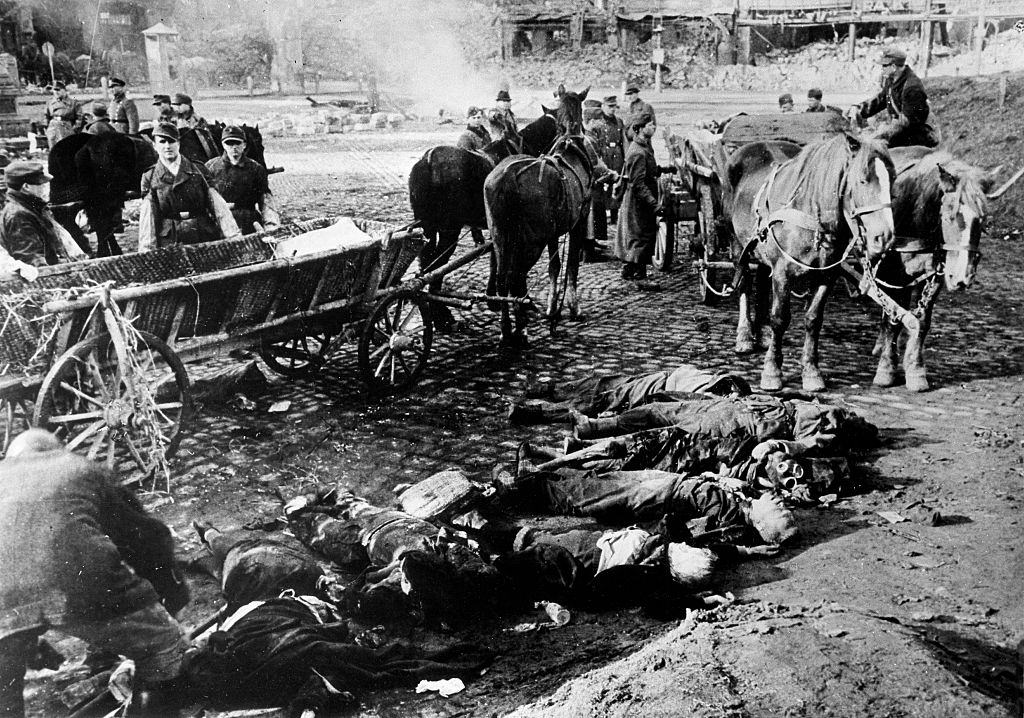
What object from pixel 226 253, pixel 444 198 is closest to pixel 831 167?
pixel 444 198

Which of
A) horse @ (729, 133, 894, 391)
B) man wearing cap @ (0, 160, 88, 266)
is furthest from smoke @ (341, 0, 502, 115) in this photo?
man wearing cap @ (0, 160, 88, 266)

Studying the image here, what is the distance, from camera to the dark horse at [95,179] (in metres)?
11.2

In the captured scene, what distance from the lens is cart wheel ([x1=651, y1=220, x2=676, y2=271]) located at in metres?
11.8

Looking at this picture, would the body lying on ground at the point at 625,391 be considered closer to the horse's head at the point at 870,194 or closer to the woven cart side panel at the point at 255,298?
the horse's head at the point at 870,194

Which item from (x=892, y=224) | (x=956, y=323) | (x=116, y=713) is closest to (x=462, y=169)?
(x=892, y=224)

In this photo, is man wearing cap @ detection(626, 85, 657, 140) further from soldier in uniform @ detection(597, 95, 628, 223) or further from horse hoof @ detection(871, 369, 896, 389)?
horse hoof @ detection(871, 369, 896, 389)

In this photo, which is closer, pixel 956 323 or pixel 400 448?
pixel 400 448

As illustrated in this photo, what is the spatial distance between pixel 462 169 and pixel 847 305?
4.84m

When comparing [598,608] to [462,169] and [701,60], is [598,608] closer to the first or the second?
[462,169]

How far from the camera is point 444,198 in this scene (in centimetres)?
884

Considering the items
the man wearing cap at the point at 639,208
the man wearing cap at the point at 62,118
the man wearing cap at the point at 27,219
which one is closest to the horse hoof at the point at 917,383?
the man wearing cap at the point at 639,208

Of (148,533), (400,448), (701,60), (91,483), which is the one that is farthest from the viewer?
(701,60)

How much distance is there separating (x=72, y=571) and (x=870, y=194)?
5901 millimetres

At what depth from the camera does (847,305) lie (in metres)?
10.0
